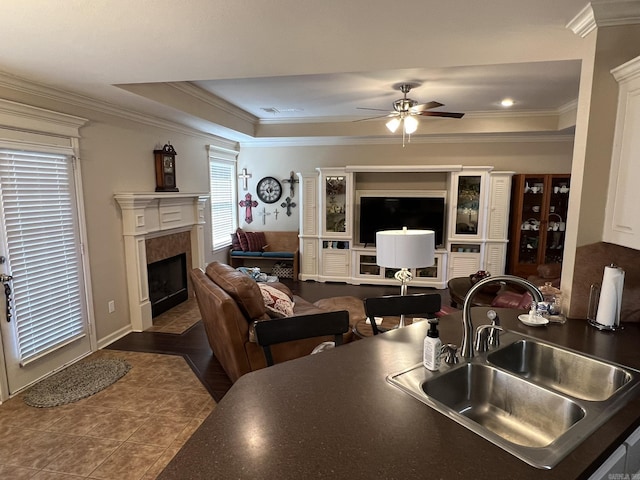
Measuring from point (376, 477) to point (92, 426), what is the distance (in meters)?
2.40

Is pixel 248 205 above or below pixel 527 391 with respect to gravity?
above

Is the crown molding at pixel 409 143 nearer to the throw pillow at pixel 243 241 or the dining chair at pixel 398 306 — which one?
the throw pillow at pixel 243 241

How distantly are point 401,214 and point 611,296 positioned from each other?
14.3 feet

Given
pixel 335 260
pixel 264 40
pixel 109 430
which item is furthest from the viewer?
pixel 335 260

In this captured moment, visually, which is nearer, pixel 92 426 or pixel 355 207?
pixel 92 426

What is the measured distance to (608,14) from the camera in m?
1.85

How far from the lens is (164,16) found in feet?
6.35

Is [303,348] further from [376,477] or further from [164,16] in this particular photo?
[164,16]

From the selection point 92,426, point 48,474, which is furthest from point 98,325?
point 48,474

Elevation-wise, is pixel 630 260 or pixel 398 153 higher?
pixel 398 153

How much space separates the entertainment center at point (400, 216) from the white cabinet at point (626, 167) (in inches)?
160

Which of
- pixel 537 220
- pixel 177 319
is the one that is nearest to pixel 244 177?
pixel 177 319

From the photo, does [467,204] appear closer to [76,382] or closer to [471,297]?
[471,297]

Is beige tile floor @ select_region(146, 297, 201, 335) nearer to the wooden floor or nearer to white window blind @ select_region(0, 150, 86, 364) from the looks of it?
the wooden floor
